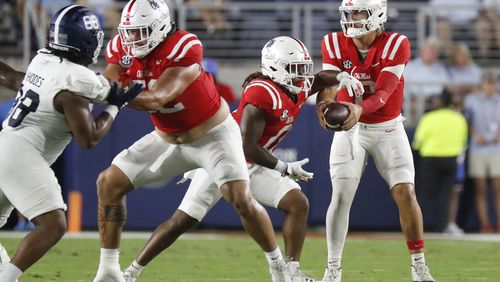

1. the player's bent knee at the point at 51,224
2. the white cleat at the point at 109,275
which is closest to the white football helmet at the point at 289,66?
the white cleat at the point at 109,275

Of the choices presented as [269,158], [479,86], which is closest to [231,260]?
[269,158]

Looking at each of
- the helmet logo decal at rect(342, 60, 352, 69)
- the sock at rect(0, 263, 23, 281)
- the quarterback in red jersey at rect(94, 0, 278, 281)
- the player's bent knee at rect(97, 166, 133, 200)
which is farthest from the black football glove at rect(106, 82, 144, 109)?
the helmet logo decal at rect(342, 60, 352, 69)

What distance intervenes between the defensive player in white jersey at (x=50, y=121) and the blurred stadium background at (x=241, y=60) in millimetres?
5417

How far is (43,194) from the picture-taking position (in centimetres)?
548

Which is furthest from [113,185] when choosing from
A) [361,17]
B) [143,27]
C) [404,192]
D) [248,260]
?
[248,260]

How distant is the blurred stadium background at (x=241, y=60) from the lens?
1122cm

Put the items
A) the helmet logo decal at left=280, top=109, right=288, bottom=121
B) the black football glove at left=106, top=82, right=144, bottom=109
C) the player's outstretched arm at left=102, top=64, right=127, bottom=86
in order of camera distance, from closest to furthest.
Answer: the black football glove at left=106, top=82, right=144, bottom=109 → the player's outstretched arm at left=102, top=64, right=127, bottom=86 → the helmet logo decal at left=280, top=109, right=288, bottom=121

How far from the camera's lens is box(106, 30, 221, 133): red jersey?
612 centimetres

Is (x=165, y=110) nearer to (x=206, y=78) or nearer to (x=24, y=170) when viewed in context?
(x=206, y=78)

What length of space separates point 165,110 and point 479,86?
250 inches

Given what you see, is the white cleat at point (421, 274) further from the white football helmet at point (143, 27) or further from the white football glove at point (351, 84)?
the white football helmet at point (143, 27)

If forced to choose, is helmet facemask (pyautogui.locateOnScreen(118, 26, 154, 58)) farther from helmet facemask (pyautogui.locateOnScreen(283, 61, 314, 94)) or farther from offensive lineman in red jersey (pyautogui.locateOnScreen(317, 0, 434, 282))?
offensive lineman in red jersey (pyautogui.locateOnScreen(317, 0, 434, 282))

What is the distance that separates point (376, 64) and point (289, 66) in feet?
1.73

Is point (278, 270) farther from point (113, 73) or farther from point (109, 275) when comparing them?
point (113, 73)
